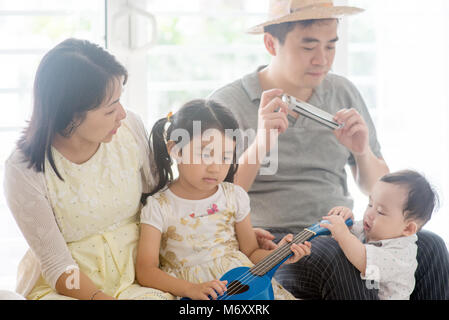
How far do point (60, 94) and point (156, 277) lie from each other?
439mm

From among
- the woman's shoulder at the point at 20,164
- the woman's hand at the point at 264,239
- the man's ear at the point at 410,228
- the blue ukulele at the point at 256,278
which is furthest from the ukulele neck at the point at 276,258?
the woman's shoulder at the point at 20,164

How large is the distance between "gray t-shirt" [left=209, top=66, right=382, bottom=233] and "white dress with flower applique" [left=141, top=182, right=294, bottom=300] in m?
0.25

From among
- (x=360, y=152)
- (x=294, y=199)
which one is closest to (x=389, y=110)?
(x=360, y=152)

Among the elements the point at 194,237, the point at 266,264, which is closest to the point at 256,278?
the point at 266,264

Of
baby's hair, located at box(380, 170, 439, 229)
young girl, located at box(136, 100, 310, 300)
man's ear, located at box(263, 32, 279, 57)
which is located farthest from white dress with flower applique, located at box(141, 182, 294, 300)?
man's ear, located at box(263, 32, 279, 57)

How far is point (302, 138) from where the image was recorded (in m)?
1.45

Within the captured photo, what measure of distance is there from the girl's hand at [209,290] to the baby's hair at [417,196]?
49 centimetres

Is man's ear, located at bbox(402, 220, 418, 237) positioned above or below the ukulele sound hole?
above

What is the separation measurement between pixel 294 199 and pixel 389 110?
0.83 meters

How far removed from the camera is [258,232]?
49.6 inches

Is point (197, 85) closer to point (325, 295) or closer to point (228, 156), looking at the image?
point (228, 156)

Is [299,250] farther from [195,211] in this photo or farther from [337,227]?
[195,211]

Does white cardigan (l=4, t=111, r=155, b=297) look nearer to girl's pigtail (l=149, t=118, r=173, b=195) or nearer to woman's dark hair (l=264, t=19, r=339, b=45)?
girl's pigtail (l=149, t=118, r=173, b=195)

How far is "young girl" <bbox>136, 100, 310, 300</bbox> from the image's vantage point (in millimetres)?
1109
